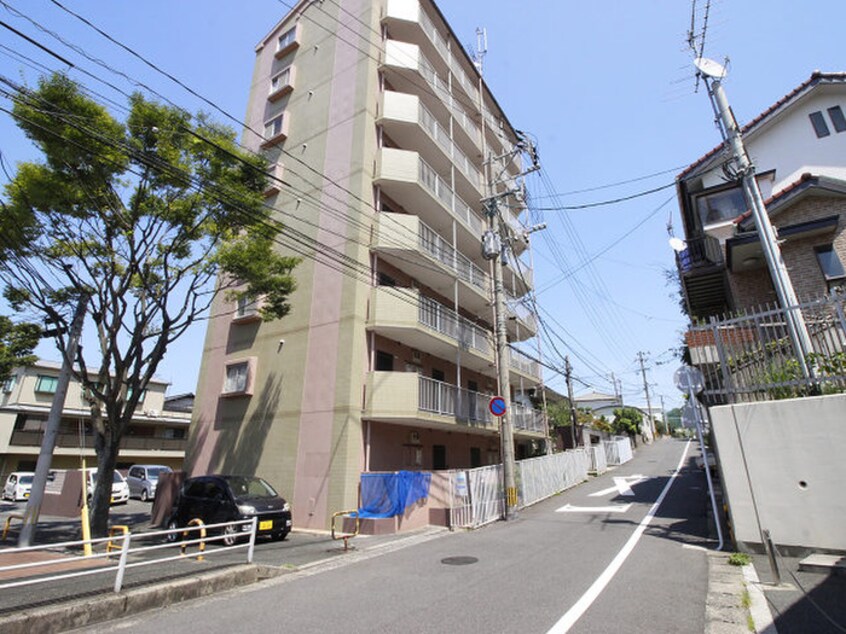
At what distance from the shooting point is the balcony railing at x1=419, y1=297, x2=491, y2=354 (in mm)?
15298

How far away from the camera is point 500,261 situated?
15.3 metres

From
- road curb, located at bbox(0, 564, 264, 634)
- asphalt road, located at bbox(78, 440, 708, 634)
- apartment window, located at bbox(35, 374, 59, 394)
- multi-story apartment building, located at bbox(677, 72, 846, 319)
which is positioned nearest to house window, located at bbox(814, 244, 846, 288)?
multi-story apartment building, located at bbox(677, 72, 846, 319)

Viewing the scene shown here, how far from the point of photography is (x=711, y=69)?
10.5 m

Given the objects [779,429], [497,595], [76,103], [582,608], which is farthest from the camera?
[76,103]

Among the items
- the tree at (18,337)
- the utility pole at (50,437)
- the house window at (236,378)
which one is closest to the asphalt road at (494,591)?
the utility pole at (50,437)

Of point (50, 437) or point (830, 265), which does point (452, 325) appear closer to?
point (830, 265)

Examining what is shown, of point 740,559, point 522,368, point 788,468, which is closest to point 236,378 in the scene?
point 522,368

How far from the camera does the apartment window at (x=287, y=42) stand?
2042 cm

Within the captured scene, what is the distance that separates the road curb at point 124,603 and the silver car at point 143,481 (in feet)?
69.6

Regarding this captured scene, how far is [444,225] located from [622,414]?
35.4 metres

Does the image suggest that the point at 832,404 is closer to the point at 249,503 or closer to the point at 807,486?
the point at 807,486

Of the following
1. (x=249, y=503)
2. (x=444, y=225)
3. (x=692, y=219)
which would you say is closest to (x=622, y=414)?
(x=692, y=219)

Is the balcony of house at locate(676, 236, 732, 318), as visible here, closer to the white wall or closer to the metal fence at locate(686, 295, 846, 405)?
the metal fence at locate(686, 295, 846, 405)

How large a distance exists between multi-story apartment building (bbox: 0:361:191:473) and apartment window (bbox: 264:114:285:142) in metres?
19.6
